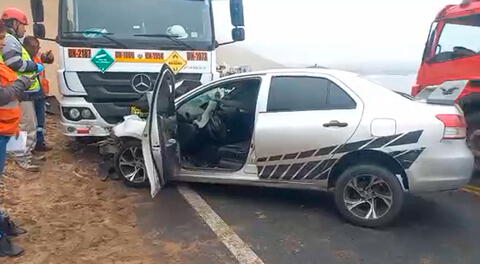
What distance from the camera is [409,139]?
14.3 feet

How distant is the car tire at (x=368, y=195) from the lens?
4.40m

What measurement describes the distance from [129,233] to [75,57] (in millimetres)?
3043

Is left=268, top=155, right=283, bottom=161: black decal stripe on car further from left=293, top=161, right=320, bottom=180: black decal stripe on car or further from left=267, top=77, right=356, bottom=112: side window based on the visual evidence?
left=267, top=77, right=356, bottom=112: side window

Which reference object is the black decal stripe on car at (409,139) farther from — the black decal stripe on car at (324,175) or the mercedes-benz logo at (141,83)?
the mercedes-benz logo at (141,83)

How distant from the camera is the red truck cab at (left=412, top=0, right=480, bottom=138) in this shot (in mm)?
6555

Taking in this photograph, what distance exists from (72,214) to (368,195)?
9.60 feet

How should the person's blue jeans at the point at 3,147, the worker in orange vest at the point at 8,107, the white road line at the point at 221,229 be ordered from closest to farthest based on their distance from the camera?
the worker in orange vest at the point at 8,107
the person's blue jeans at the point at 3,147
the white road line at the point at 221,229

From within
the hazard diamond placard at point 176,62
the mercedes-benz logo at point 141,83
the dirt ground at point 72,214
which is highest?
the hazard diamond placard at point 176,62

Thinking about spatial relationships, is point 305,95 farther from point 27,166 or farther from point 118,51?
point 27,166

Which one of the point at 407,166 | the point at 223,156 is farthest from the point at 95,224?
the point at 407,166

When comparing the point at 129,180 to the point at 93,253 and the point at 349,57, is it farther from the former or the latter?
the point at 349,57

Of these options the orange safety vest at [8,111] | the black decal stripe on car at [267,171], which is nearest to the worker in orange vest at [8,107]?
the orange safety vest at [8,111]

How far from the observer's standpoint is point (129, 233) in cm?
432

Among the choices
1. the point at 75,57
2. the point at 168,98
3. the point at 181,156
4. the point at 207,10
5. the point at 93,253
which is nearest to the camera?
the point at 93,253
